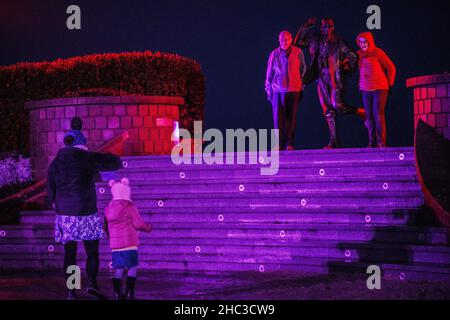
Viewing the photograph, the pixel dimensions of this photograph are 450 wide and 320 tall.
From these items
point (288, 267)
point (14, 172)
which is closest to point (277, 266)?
point (288, 267)

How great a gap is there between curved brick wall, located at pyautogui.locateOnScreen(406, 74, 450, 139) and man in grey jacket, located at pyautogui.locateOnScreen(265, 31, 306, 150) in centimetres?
201

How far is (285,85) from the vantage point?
1420 cm

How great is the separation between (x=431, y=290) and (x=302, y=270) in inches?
84.5

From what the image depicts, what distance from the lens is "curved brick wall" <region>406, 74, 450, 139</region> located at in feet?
42.9

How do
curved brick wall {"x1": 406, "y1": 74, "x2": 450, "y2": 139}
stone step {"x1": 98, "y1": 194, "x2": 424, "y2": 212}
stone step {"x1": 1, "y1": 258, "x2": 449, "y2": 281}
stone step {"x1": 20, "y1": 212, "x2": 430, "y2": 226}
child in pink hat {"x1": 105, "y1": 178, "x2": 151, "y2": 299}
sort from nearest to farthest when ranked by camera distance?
child in pink hat {"x1": 105, "y1": 178, "x2": 151, "y2": 299} < stone step {"x1": 1, "y1": 258, "x2": 449, "y2": 281} < stone step {"x1": 20, "y1": 212, "x2": 430, "y2": 226} < stone step {"x1": 98, "y1": 194, "x2": 424, "y2": 212} < curved brick wall {"x1": 406, "y1": 74, "x2": 450, "y2": 139}

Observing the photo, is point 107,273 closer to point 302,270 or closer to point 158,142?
point 302,270

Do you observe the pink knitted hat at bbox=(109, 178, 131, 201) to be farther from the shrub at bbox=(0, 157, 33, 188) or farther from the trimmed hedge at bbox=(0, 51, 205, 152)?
the trimmed hedge at bbox=(0, 51, 205, 152)

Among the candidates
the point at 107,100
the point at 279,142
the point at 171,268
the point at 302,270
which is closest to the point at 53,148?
the point at 107,100

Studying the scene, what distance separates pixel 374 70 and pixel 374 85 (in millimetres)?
240

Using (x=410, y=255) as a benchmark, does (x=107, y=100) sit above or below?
above

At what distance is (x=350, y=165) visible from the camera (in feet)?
39.9

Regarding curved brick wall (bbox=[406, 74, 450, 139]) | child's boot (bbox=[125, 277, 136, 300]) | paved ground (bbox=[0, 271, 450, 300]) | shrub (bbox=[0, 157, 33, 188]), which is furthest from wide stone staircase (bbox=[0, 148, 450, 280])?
shrub (bbox=[0, 157, 33, 188])

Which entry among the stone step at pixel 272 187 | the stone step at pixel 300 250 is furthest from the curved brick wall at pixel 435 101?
the stone step at pixel 300 250
